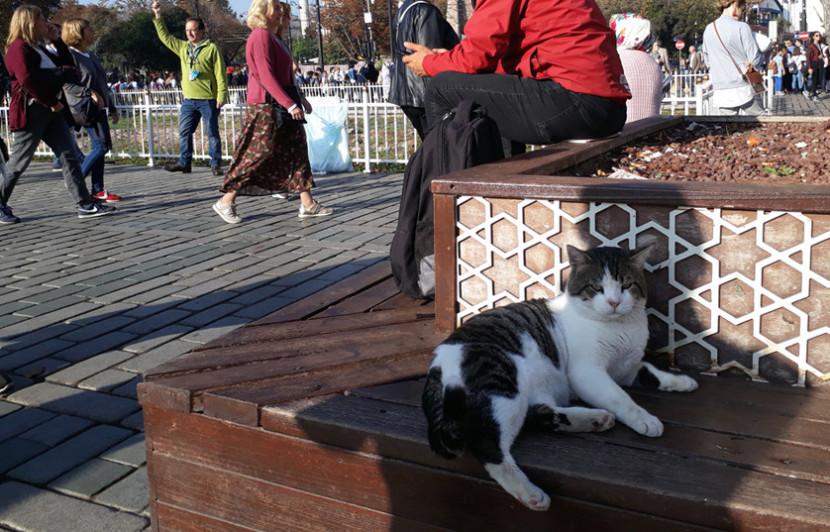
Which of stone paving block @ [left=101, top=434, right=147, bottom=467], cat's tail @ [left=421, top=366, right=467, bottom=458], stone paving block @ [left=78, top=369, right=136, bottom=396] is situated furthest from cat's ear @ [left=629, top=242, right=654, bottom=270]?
stone paving block @ [left=78, top=369, right=136, bottom=396]

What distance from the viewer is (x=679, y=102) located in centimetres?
1377

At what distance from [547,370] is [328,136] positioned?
11.0 m

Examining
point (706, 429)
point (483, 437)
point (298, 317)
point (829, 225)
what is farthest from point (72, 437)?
point (829, 225)

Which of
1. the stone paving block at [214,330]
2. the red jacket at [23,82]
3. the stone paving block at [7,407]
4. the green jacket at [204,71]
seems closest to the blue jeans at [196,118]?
the green jacket at [204,71]

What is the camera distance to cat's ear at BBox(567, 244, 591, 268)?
2.47m

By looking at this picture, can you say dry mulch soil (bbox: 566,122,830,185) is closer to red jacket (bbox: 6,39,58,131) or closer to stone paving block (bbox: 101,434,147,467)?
stone paving block (bbox: 101,434,147,467)

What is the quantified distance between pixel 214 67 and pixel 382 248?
599 centimetres

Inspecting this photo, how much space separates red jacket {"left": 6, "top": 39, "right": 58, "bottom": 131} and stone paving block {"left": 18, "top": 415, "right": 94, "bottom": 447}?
5.90 m

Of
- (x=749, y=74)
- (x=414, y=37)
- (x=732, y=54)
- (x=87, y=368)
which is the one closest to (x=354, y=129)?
(x=732, y=54)

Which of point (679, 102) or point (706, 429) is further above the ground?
point (679, 102)

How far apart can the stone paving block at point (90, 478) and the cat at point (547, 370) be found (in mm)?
1593

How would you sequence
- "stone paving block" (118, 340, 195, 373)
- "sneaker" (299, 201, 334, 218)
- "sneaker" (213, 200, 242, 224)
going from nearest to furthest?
"stone paving block" (118, 340, 195, 373) < "sneaker" (213, 200, 242, 224) < "sneaker" (299, 201, 334, 218)

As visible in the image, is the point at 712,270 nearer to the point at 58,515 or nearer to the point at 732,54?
the point at 58,515

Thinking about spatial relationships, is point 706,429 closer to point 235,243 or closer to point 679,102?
point 235,243
